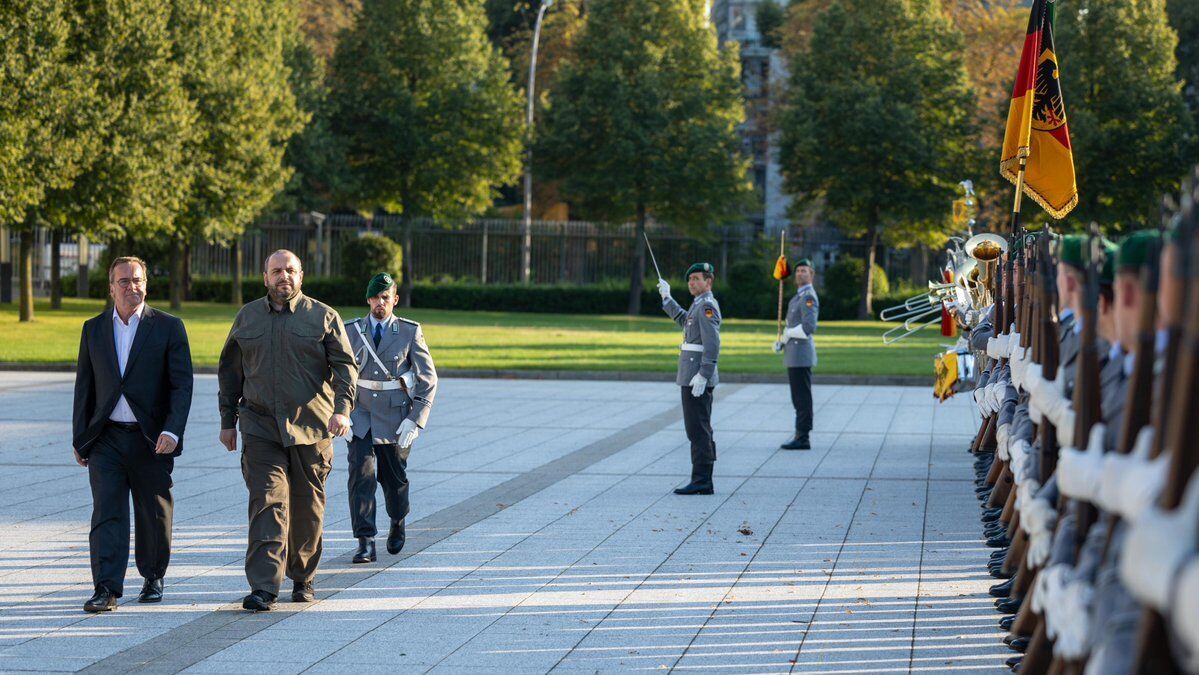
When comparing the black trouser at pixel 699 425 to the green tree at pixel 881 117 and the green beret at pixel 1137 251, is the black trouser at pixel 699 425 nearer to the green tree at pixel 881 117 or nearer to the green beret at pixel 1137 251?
the green beret at pixel 1137 251

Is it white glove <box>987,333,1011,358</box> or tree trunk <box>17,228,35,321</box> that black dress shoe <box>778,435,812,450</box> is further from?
tree trunk <box>17,228,35,321</box>

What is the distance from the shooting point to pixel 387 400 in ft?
30.5

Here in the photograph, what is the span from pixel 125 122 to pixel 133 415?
2934 centimetres

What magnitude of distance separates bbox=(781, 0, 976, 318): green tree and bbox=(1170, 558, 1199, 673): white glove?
45813 millimetres

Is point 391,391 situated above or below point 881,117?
below

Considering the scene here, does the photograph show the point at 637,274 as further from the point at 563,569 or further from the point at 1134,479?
the point at 1134,479

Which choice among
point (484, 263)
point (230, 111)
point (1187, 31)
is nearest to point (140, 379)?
point (230, 111)

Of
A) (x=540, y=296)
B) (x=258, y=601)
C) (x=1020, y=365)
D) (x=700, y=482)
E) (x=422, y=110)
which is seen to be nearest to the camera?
(x=1020, y=365)

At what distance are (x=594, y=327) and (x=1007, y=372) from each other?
3196 centimetres

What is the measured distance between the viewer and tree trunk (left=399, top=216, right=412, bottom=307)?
5109 centimetres

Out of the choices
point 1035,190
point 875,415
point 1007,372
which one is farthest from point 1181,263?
point 875,415

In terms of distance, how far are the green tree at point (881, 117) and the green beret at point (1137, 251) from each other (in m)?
44.4

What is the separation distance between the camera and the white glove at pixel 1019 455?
6106 mm

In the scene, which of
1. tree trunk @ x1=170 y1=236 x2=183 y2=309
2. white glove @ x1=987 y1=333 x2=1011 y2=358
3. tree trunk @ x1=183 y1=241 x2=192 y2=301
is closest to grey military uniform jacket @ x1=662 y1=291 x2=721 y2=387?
white glove @ x1=987 y1=333 x2=1011 y2=358
